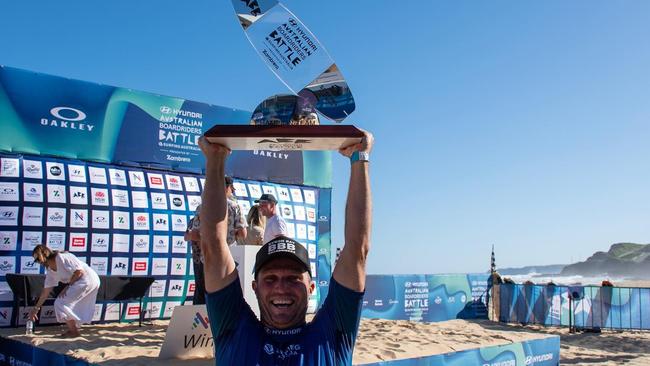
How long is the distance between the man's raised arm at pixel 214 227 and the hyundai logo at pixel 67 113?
6815 mm

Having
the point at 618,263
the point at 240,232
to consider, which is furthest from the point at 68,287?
the point at 618,263

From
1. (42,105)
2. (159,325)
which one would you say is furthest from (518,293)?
(42,105)

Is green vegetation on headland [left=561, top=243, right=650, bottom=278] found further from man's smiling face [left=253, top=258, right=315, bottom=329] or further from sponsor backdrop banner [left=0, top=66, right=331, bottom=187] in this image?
man's smiling face [left=253, top=258, right=315, bottom=329]

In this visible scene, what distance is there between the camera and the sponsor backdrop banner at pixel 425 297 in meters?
11.6

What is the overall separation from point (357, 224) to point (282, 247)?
0.31m

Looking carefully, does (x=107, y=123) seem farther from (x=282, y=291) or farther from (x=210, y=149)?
(x=282, y=291)

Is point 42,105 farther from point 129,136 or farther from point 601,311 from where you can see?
point 601,311

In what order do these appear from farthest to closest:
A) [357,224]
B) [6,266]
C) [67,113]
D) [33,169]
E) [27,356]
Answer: [67,113]
[33,169]
[6,266]
[27,356]
[357,224]

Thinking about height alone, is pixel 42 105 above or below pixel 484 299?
above

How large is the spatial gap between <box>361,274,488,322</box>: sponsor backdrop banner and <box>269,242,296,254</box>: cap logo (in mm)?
9287

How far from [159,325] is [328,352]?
6.45m

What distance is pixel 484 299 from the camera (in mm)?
13609

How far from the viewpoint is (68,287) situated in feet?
22.0

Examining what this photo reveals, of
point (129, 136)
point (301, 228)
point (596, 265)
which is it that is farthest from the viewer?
point (596, 265)
